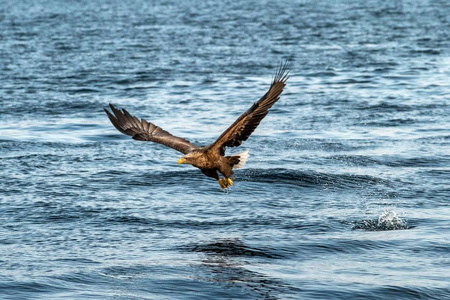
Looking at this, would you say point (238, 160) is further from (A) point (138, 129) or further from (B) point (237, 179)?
(B) point (237, 179)

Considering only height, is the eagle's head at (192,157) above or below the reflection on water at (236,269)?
above

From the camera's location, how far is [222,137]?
1066 centimetres

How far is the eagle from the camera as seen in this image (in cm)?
1038

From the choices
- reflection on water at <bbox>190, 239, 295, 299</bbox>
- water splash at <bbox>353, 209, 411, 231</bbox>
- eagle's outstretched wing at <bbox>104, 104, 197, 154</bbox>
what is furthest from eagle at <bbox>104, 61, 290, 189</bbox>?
water splash at <bbox>353, 209, 411, 231</bbox>

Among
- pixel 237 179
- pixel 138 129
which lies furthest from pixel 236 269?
pixel 237 179

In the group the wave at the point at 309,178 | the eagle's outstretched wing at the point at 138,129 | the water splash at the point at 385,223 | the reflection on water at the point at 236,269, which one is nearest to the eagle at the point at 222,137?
the eagle's outstretched wing at the point at 138,129

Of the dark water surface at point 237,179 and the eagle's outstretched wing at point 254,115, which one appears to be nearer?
the dark water surface at point 237,179

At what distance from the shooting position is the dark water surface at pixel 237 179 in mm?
10016

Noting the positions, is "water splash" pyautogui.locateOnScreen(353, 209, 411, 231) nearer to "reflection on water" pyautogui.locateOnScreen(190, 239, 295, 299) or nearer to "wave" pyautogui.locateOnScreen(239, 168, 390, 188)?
"reflection on water" pyautogui.locateOnScreen(190, 239, 295, 299)

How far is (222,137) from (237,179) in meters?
3.68

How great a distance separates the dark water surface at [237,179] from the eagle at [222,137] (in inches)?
36.1

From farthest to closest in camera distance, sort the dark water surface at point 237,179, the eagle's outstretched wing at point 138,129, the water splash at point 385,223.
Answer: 1. the eagle's outstretched wing at point 138,129
2. the water splash at point 385,223
3. the dark water surface at point 237,179

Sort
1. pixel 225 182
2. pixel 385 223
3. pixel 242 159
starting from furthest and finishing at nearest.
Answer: pixel 385 223 < pixel 225 182 < pixel 242 159

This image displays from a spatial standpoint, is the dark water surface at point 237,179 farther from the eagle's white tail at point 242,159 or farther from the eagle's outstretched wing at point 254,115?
the eagle's outstretched wing at point 254,115
